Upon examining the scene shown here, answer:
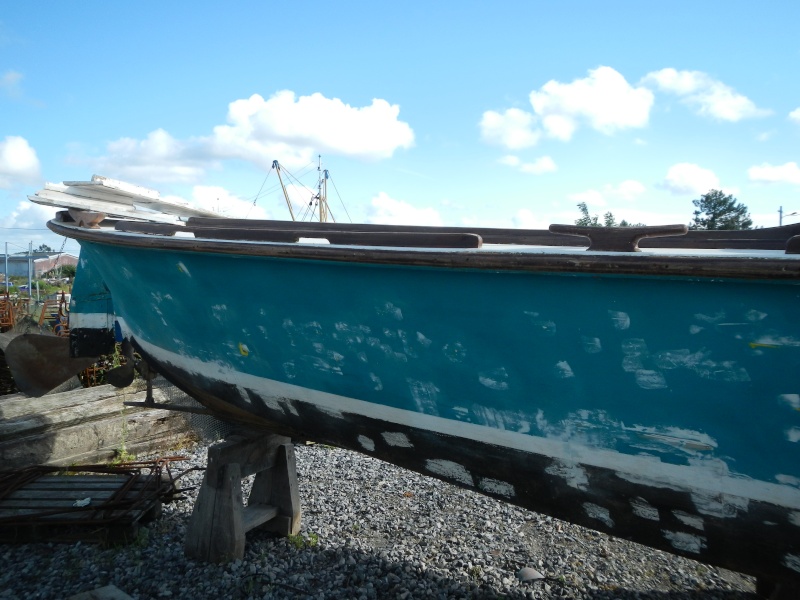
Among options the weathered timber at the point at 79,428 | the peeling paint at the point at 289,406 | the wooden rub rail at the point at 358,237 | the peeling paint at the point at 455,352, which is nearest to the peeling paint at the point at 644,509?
the peeling paint at the point at 455,352

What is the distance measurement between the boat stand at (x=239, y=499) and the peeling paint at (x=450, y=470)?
1.46m

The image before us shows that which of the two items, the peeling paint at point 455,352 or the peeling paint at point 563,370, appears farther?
the peeling paint at point 455,352

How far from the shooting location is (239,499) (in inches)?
152

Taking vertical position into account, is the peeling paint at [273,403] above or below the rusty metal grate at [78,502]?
above

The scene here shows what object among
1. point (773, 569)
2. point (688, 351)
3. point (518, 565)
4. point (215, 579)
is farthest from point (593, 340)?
point (215, 579)

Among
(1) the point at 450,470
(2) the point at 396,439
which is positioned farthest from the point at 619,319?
(2) the point at 396,439

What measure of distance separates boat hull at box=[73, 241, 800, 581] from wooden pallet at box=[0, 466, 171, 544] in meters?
1.39

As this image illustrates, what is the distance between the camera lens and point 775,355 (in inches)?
79.4

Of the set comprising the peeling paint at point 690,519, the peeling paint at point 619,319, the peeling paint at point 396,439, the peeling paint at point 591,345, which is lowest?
the peeling paint at point 690,519

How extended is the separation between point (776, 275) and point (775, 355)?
A: 0.87 ft

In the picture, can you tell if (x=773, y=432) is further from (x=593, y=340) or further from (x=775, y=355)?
(x=593, y=340)

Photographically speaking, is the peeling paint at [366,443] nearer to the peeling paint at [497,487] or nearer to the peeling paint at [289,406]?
the peeling paint at [289,406]

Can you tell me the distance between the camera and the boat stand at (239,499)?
3803 millimetres

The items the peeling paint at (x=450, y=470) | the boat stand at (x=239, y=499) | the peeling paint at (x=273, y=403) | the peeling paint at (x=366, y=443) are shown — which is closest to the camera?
the peeling paint at (x=450, y=470)
